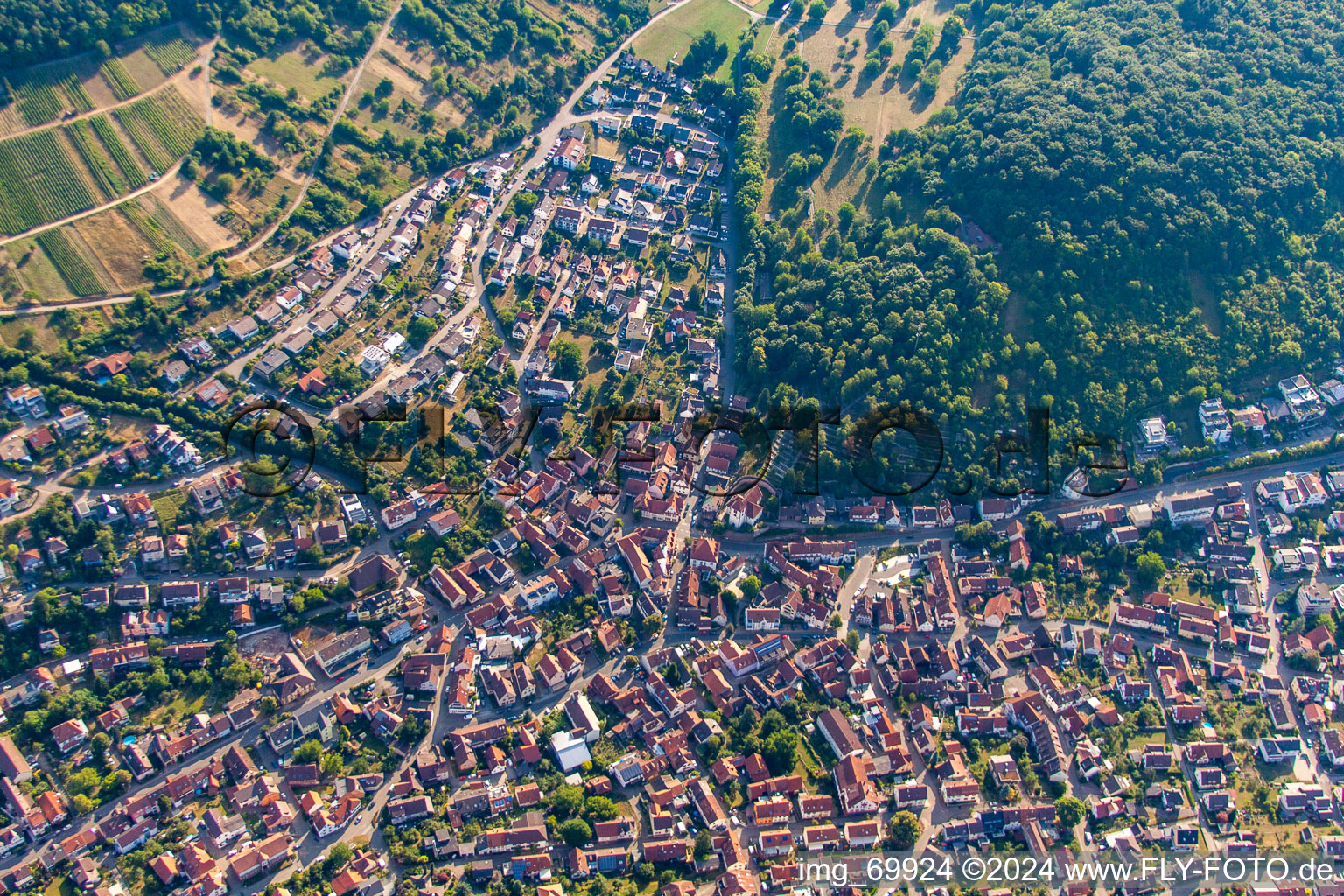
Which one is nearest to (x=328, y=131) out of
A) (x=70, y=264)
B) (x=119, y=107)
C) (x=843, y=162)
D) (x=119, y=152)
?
(x=119, y=107)

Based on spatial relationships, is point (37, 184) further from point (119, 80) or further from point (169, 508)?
point (169, 508)

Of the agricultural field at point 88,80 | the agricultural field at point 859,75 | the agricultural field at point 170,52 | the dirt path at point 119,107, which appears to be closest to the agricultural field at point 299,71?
the dirt path at point 119,107

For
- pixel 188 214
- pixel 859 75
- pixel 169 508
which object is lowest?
pixel 169 508

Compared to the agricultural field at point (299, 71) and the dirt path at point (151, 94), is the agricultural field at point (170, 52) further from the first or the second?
the agricultural field at point (299, 71)

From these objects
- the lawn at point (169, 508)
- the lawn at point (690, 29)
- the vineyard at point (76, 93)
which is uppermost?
the lawn at point (690, 29)

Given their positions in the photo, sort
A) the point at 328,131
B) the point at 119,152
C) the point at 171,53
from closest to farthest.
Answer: the point at 119,152 → the point at 171,53 → the point at 328,131

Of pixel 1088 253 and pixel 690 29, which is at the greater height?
pixel 690 29

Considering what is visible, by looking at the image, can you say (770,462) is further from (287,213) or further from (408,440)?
(287,213)

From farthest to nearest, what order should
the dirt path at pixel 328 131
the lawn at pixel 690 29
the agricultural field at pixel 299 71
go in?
1. the lawn at pixel 690 29
2. the agricultural field at pixel 299 71
3. the dirt path at pixel 328 131
